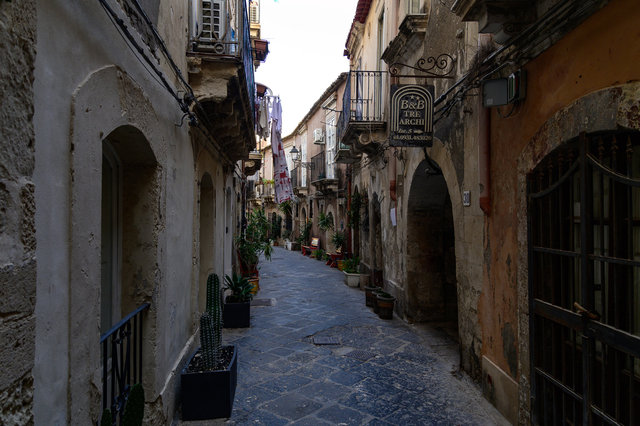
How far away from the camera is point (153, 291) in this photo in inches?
132

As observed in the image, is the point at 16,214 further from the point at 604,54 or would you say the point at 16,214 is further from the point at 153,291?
the point at 604,54

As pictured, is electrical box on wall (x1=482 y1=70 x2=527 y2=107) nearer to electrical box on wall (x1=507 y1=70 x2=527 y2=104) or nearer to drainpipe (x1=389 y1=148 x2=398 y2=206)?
electrical box on wall (x1=507 y1=70 x2=527 y2=104)

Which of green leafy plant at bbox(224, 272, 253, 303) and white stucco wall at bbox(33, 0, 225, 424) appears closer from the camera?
white stucco wall at bbox(33, 0, 225, 424)

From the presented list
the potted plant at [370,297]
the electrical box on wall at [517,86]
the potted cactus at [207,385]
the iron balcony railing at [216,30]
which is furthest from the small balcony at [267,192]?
the electrical box on wall at [517,86]

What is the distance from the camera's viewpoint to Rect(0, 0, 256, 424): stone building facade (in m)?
1.48

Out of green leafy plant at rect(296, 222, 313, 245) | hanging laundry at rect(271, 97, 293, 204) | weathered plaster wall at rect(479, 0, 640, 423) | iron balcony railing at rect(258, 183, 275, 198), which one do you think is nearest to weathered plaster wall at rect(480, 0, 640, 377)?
weathered plaster wall at rect(479, 0, 640, 423)

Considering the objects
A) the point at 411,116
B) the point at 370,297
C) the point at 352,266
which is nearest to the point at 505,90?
the point at 411,116

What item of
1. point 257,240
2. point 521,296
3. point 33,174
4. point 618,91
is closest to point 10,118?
point 33,174

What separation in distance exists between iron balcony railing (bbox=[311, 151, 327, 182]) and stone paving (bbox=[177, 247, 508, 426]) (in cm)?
1189

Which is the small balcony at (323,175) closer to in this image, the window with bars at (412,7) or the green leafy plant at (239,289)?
the window with bars at (412,7)

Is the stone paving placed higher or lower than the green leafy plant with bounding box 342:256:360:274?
lower

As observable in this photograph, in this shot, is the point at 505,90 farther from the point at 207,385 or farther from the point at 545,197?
the point at 207,385

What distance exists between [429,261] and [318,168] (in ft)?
45.0

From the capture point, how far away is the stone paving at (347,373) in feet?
13.6
